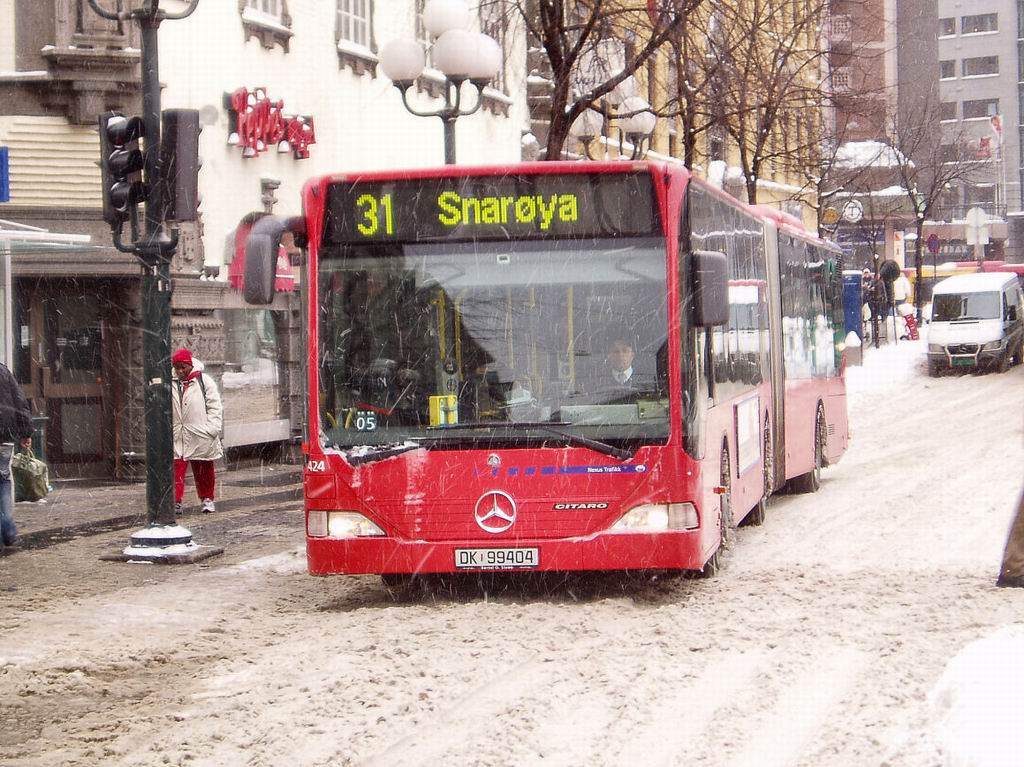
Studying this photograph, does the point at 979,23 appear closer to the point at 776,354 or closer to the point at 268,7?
the point at 268,7

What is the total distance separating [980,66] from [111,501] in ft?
361

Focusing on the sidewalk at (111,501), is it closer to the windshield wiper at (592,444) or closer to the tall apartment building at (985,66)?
the windshield wiper at (592,444)

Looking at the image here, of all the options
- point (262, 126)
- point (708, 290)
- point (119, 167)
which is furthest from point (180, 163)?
point (262, 126)

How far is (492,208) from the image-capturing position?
1078 centimetres

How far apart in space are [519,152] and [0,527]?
22175 mm

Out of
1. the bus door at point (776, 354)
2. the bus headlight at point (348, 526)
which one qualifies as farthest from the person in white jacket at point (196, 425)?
the bus headlight at point (348, 526)

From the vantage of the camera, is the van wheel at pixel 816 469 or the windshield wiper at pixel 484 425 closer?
the windshield wiper at pixel 484 425

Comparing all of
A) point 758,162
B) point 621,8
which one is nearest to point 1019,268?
point 758,162

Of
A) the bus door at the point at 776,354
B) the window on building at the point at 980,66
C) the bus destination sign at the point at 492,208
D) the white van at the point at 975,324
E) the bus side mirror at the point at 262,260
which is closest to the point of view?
the bus side mirror at the point at 262,260

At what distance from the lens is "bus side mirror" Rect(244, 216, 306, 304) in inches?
399

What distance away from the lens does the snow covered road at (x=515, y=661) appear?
7031 mm

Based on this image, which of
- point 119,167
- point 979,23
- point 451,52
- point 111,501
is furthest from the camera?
point 979,23

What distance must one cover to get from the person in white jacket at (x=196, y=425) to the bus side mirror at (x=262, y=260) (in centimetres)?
775

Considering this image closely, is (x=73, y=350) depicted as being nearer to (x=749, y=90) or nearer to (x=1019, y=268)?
(x=749, y=90)
